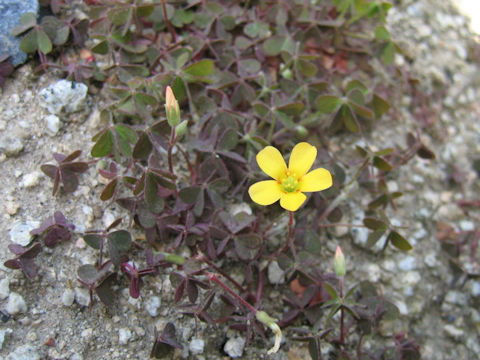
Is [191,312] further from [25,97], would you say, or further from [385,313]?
[25,97]

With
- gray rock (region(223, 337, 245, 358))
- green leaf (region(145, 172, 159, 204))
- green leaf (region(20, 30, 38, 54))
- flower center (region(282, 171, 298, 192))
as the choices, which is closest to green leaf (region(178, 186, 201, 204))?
green leaf (region(145, 172, 159, 204))

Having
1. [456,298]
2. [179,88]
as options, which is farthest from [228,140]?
[456,298]

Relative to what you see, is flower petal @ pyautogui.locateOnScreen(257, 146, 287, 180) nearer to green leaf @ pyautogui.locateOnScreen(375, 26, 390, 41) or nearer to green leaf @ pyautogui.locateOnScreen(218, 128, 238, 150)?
green leaf @ pyautogui.locateOnScreen(218, 128, 238, 150)

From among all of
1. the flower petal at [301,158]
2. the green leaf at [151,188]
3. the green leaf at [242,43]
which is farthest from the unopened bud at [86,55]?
the flower petal at [301,158]

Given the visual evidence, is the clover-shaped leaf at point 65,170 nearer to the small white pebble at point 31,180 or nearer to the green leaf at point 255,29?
the small white pebble at point 31,180

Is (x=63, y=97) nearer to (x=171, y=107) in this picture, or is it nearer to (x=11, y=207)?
(x=11, y=207)

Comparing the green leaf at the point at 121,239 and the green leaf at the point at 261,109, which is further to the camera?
the green leaf at the point at 261,109

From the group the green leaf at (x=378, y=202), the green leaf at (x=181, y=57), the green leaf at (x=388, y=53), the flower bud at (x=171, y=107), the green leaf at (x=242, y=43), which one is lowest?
the green leaf at (x=378, y=202)
